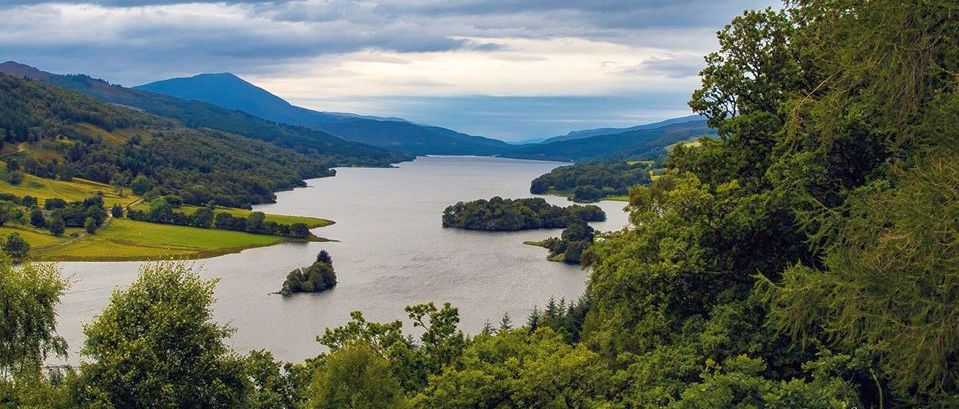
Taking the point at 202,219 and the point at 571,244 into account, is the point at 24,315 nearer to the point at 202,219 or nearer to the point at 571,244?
the point at 571,244

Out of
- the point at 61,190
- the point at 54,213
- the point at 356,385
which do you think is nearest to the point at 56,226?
the point at 54,213

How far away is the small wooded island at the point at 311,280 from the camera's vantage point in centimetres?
6419

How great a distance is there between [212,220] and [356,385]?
3808 inches

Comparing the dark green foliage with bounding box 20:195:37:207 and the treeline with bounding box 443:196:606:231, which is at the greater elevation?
the dark green foliage with bounding box 20:195:37:207

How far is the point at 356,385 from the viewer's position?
17.7m

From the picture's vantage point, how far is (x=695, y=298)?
16.5 meters

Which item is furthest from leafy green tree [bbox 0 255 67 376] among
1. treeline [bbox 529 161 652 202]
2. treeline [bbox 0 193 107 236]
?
treeline [bbox 529 161 652 202]

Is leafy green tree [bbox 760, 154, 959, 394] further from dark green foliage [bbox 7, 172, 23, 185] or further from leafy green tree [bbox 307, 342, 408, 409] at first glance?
dark green foliage [bbox 7, 172, 23, 185]

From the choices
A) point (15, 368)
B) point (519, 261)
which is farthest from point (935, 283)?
point (519, 261)

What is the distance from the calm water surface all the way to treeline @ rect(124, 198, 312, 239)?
5.12 m

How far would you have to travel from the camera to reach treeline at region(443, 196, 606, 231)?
362 feet

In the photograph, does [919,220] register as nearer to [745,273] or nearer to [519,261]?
[745,273]

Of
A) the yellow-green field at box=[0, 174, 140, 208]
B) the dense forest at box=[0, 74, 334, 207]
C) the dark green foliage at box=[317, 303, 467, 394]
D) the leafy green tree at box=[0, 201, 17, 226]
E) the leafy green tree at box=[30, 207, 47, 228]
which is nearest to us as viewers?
the dark green foliage at box=[317, 303, 467, 394]

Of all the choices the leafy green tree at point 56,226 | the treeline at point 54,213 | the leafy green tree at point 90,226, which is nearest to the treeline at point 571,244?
the leafy green tree at point 90,226
